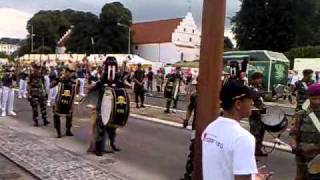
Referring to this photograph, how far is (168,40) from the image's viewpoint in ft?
393

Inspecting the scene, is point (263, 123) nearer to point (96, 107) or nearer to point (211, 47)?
point (96, 107)

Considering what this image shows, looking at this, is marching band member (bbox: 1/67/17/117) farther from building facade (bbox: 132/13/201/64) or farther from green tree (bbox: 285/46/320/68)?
building facade (bbox: 132/13/201/64)

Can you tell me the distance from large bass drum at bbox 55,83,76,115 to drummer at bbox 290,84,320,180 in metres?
8.04

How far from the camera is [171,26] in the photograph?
124188 millimetres

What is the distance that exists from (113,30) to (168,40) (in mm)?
24796

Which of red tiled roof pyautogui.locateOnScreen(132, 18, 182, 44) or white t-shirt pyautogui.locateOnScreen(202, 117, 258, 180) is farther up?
red tiled roof pyautogui.locateOnScreen(132, 18, 182, 44)

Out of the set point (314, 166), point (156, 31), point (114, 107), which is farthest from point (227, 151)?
point (156, 31)

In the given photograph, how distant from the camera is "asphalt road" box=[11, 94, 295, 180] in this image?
31.3 feet

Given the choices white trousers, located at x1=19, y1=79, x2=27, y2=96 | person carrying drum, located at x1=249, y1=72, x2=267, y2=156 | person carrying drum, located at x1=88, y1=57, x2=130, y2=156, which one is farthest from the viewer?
white trousers, located at x1=19, y1=79, x2=27, y2=96

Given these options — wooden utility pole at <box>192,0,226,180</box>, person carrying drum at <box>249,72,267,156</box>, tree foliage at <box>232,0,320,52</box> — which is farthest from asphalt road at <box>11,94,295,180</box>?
tree foliage at <box>232,0,320,52</box>

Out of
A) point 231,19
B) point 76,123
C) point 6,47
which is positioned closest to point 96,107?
point 76,123

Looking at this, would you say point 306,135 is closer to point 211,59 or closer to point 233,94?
point 211,59

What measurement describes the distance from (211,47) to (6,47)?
19895cm

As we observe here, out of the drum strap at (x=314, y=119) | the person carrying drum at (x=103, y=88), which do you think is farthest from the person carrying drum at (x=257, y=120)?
the drum strap at (x=314, y=119)
